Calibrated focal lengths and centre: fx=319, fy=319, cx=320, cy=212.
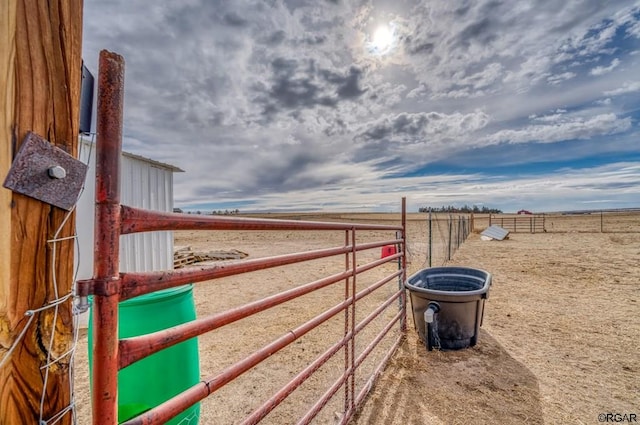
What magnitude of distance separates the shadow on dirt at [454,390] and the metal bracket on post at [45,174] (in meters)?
2.25

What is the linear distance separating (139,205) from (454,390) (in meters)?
4.93

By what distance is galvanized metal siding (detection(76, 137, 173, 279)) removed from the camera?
3.94 metres

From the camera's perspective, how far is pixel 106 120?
2.47 ft

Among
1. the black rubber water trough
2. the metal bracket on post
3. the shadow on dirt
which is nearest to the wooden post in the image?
the metal bracket on post

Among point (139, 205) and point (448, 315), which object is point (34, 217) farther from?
point (139, 205)

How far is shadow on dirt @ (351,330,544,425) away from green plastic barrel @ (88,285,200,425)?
1311 mm

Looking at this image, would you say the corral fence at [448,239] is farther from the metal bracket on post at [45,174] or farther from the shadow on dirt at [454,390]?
the metal bracket on post at [45,174]

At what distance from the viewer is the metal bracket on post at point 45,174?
0.59 m

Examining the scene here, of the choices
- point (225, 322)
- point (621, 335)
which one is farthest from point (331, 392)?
point (621, 335)

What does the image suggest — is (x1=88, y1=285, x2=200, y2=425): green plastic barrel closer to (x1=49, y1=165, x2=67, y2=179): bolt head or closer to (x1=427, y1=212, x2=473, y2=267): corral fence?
(x1=49, y1=165, x2=67, y2=179): bolt head

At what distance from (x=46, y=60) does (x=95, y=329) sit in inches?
22.9

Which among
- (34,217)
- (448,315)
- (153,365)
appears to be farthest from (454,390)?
(34,217)

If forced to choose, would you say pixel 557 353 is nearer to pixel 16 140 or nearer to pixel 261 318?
pixel 261 318

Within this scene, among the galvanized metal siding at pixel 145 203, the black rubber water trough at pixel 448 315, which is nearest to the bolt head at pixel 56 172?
the black rubber water trough at pixel 448 315
